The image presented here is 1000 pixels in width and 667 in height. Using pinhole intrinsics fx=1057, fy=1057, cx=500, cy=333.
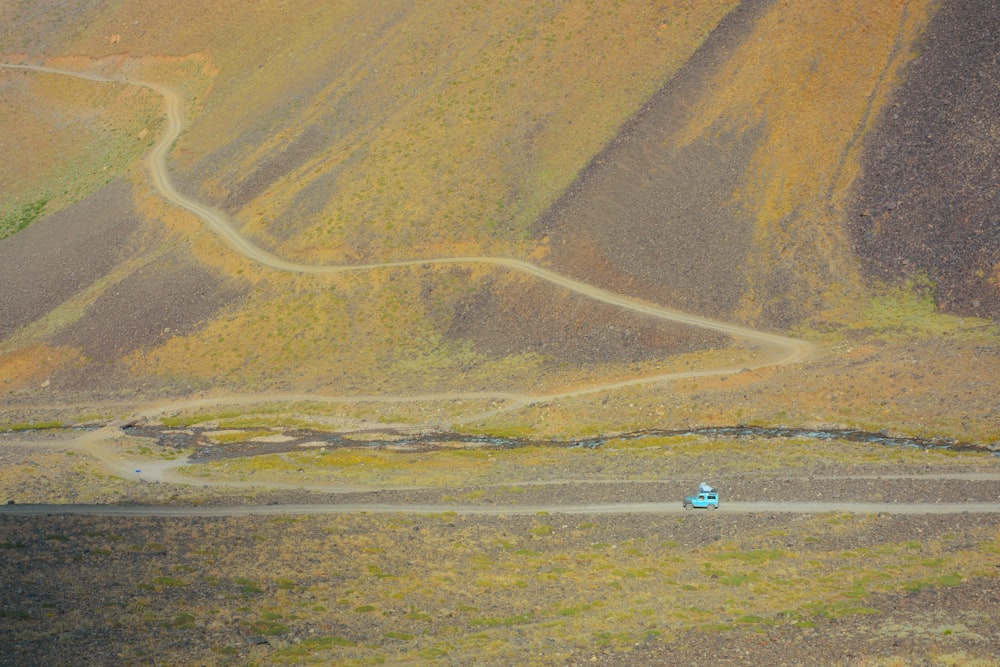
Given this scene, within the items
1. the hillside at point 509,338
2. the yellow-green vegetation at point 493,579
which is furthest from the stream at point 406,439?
the yellow-green vegetation at point 493,579

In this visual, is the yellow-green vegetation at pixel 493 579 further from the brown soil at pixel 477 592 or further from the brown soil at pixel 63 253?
the brown soil at pixel 63 253

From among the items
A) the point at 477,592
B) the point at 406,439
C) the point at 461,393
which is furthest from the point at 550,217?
the point at 477,592

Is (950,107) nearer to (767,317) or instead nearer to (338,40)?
(767,317)

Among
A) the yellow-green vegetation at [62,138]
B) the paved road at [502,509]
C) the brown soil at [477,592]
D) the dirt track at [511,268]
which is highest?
the yellow-green vegetation at [62,138]

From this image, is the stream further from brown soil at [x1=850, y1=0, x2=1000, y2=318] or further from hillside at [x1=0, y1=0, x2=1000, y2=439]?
brown soil at [x1=850, y1=0, x2=1000, y2=318]

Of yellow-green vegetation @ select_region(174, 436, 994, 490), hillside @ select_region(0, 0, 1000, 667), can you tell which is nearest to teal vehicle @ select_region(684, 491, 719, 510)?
hillside @ select_region(0, 0, 1000, 667)

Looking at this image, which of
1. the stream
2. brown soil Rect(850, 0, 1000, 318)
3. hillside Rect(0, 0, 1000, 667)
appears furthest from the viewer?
brown soil Rect(850, 0, 1000, 318)

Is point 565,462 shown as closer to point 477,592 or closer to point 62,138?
point 477,592
